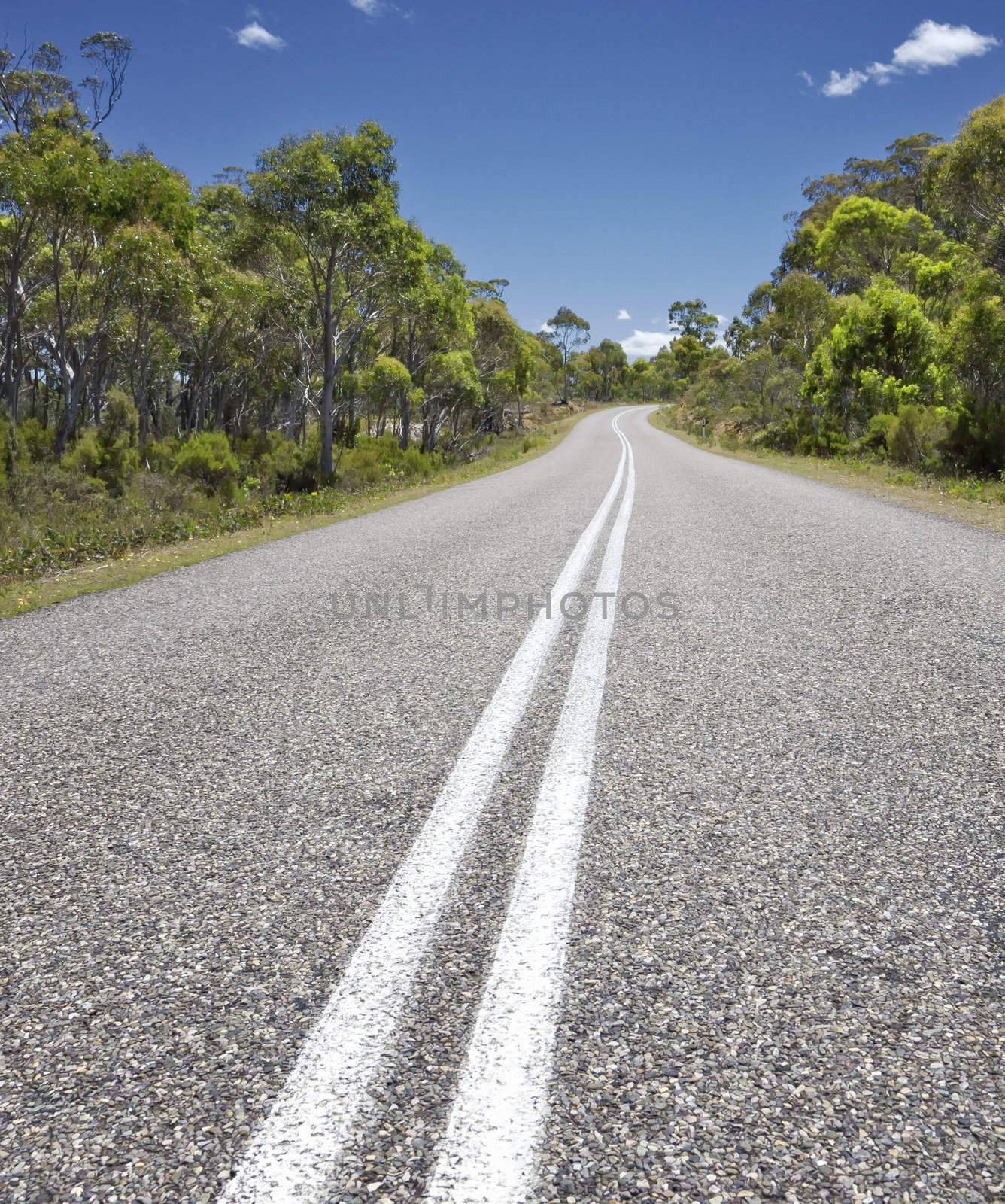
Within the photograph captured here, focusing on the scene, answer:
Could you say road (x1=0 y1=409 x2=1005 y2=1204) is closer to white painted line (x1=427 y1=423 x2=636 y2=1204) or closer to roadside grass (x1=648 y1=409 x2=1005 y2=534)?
white painted line (x1=427 y1=423 x2=636 y2=1204)

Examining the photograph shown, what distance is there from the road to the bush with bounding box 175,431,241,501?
13.4 metres

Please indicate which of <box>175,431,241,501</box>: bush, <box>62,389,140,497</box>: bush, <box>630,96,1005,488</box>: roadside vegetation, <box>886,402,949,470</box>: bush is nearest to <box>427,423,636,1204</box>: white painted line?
<box>630,96,1005,488</box>: roadside vegetation

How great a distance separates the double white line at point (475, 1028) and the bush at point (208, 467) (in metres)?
15.5

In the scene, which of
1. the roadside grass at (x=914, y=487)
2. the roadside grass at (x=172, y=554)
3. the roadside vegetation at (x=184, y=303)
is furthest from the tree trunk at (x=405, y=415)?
the roadside grass at (x=914, y=487)

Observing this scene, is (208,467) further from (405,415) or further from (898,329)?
(898,329)

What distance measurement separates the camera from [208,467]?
17.5m

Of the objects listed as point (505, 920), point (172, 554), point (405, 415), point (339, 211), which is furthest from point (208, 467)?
point (505, 920)

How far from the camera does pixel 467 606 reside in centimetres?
539

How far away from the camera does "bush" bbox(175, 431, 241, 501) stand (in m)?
16.9

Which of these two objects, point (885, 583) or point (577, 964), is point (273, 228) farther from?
point (577, 964)

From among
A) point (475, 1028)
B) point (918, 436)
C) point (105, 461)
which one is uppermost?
point (918, 436)

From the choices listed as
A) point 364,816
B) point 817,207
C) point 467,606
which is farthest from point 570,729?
point 817,207

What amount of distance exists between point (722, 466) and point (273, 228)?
13.9 metres

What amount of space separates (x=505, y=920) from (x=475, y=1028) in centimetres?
36
